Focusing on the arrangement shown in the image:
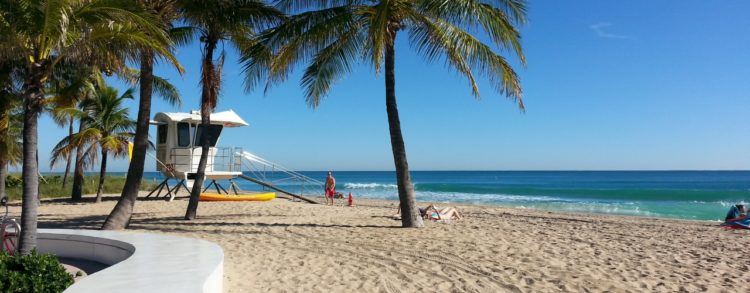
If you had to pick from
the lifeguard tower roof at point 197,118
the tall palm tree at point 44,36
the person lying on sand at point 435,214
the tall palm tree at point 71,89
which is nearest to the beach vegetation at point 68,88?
the tall palm tree at point 71,89

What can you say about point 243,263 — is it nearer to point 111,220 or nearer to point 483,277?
point 483,277

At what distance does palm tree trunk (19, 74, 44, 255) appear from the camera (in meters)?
5.89

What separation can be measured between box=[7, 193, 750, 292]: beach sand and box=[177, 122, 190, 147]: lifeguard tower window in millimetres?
6673

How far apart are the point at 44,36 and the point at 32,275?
2818 millimetres

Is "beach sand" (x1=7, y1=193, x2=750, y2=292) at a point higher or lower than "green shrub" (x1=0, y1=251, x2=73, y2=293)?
lower

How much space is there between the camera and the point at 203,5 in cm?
1050

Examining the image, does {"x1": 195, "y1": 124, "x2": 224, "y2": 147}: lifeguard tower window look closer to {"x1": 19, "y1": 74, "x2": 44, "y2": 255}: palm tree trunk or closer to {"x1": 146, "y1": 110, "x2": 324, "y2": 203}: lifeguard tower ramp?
{"x1": 146, "y1": 110, "x2": 324, "y2": 203}: lifeguard tower ramp

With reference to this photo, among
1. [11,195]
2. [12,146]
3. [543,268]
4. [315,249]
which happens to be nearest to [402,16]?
[315,249]

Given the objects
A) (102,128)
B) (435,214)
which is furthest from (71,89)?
(435,214)

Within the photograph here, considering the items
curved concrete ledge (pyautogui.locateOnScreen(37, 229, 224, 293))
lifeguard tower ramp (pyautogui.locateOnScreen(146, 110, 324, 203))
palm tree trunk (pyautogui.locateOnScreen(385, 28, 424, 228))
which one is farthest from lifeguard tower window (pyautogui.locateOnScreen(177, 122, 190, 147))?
curved concrete ledge (pyautogui.locateOnScreen(37, 229, 224, 293))

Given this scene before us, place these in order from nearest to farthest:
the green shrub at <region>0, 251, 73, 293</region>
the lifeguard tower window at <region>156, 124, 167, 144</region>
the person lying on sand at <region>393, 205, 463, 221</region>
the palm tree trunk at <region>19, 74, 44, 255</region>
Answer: the green shrub at <region>0, 251, 73, 293</region> → the palm tree trunk at <region>19, 74, 44, 255</region> → the person lying on sand at <region>393, 205, 463, 221</region> → the lifeguard tower window at <region>156, 124, 167, 144</region>

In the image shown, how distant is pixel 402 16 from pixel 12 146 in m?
13.6

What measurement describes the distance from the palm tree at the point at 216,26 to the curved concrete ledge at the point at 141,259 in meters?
5.18

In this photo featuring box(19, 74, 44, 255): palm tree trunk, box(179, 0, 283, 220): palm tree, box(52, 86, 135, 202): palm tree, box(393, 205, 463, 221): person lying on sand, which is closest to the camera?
box(19, 74, 44, 255): palm tree trunk
